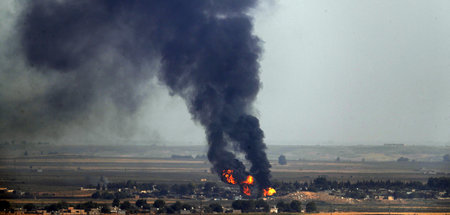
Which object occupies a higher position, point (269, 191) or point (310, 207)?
point (269, 191)

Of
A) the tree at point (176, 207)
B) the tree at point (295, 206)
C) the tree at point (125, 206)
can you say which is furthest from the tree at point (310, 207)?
the tree at point (125, 206)

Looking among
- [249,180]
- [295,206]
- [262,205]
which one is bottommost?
[295,206]

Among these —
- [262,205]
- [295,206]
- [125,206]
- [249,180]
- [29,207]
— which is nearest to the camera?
[29,207]

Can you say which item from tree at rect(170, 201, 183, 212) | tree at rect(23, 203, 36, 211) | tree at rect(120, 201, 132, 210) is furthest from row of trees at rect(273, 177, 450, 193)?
tree at rect(23, 203, 36, 211)

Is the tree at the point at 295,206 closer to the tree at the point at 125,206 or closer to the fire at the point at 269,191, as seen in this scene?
the fire at the point at 269,191

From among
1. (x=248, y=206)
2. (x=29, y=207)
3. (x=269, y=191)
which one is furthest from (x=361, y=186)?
(x=29, y=207)

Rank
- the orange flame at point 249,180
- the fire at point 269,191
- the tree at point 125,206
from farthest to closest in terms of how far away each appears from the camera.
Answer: the fire at point 269,191, the orange flame at point 249,180, the tree at point 125,206

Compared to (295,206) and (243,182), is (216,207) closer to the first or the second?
(295,206)

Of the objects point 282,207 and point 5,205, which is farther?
point 5,205

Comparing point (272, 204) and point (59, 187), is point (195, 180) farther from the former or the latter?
point (272, 204)

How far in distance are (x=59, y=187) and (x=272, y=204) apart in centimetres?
4322

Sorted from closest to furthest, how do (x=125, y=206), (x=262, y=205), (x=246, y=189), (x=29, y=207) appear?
1. (x=29, y=207)
2. (x=262, y=205)
3. (x=125, y=206)
4. (x=246, y=189)

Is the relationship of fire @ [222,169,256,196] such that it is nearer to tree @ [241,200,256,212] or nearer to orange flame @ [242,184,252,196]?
orange flame @ [242,184,252,196]

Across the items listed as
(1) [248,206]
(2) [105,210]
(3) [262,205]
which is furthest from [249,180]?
(2) [105,210]
